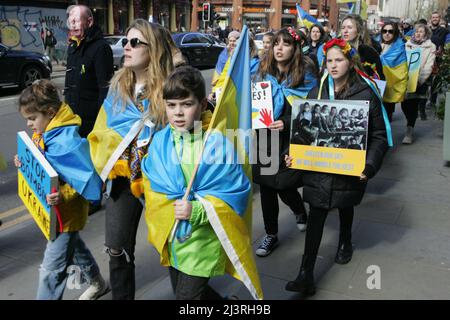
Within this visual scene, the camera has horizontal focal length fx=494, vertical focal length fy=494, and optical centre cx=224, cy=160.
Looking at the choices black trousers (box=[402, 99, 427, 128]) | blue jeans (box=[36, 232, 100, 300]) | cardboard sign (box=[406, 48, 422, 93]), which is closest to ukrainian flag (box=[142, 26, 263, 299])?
blue jeans (box=[36, 232, 100, 300])

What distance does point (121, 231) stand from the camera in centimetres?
283

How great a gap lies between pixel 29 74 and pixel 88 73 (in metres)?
10.4

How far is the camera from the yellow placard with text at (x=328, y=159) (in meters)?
3.30

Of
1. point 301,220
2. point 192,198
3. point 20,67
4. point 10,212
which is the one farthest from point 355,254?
point 20,67

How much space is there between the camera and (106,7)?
31562mm

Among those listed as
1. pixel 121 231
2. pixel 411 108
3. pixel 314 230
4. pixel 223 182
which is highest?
pixel 223 182

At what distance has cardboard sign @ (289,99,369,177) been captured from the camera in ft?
10.8

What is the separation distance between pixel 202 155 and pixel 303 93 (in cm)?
178

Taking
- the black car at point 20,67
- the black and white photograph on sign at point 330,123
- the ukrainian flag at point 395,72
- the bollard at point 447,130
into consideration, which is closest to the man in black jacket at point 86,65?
the black and white photograph on sign at point 330,123

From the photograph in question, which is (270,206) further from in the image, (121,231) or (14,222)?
(14,222)

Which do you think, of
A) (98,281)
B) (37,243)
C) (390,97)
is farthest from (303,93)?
(390,97)

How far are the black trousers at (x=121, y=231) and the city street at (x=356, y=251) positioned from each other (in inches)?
22.0

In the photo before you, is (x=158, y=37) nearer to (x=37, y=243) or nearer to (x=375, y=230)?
(x=37, y=243)

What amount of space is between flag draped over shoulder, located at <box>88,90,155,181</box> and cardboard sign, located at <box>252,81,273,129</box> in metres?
1.23
